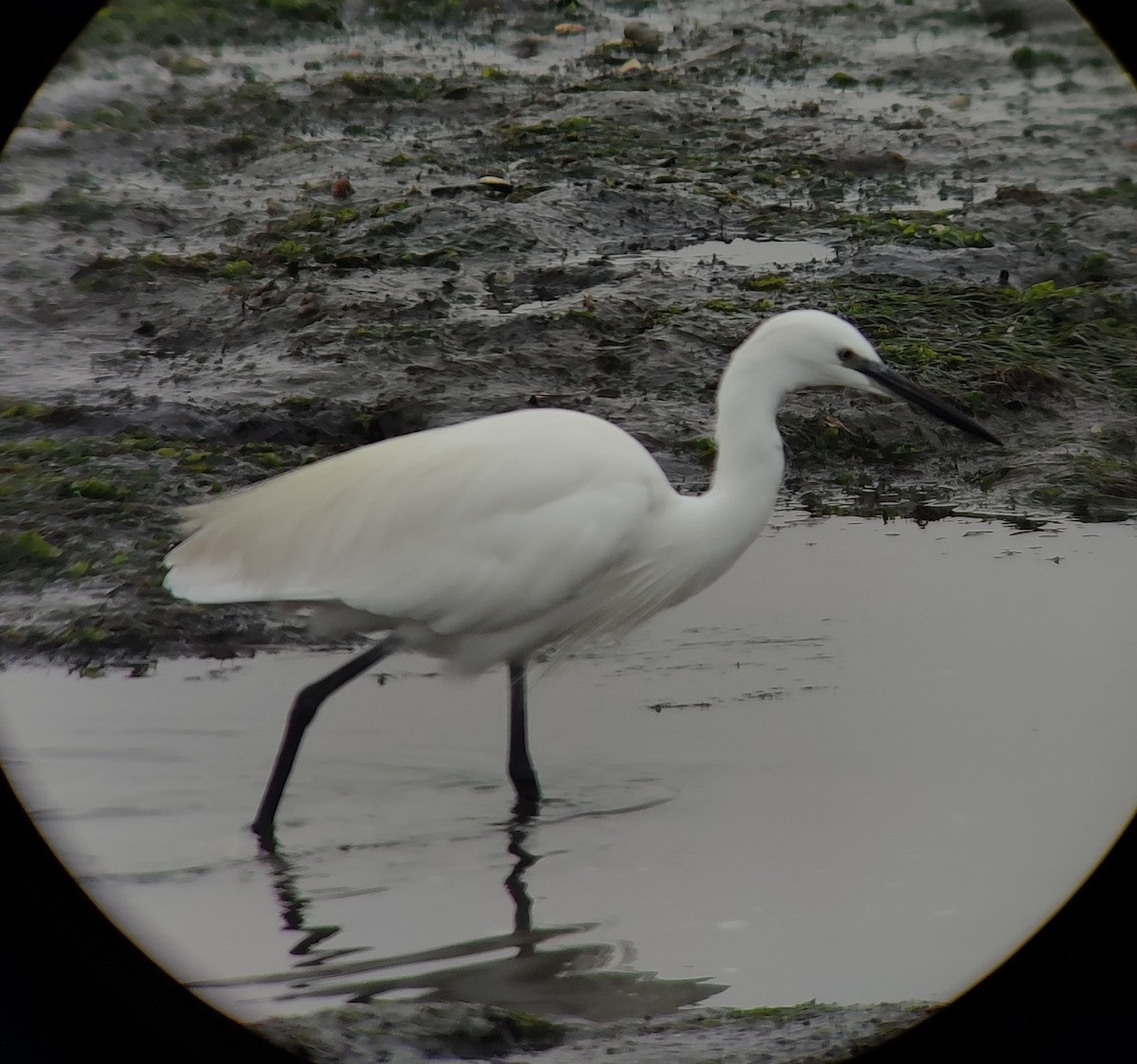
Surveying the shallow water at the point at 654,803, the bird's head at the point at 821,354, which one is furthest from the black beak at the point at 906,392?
the shallow water at the point at 654,803

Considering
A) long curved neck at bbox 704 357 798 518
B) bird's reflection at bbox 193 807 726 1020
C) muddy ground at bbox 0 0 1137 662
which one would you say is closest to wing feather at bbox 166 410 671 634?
long curved neck at bbox 704 357 798 518

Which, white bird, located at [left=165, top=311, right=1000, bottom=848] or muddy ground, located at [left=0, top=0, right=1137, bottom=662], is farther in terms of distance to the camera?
muddy ground, located at [left=0, top=0, right=1137, bottom=662]

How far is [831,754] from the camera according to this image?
3314 millimetres

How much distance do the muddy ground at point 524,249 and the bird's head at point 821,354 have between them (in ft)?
4.70

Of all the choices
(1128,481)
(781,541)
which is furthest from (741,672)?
(1128,481)

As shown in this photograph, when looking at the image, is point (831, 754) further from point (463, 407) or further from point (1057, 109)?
point (1057, 109)

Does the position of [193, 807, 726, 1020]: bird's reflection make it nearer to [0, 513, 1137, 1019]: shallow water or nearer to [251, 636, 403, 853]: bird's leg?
[0, 513, 1137, 1019]: shallow water

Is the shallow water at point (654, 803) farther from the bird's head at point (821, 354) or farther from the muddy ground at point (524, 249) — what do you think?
the bird's head at point (821, 354)

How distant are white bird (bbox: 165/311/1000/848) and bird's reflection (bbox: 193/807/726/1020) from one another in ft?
1.41

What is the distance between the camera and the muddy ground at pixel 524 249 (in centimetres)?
475

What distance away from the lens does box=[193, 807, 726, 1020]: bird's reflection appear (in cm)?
256

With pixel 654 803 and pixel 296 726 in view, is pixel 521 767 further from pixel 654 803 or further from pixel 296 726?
pixel 296 726

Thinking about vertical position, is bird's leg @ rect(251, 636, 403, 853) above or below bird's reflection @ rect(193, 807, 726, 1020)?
above

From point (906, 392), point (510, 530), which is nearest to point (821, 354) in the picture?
point (906, 392)
